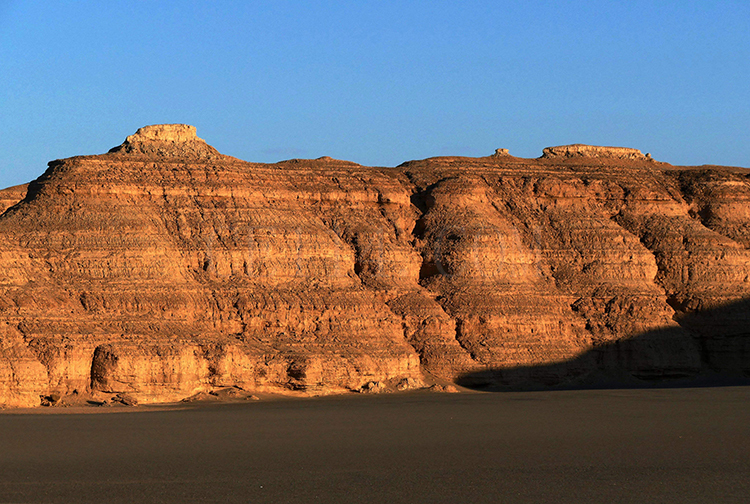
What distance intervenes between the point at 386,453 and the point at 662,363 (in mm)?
21407

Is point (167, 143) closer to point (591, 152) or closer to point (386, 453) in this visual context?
point (591, 152)

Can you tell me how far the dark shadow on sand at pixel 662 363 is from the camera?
35.2 m

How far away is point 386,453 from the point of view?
18969mm

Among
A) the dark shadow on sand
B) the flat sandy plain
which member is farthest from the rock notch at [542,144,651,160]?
the flat sandy plain

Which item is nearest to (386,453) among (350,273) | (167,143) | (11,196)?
(350,273)

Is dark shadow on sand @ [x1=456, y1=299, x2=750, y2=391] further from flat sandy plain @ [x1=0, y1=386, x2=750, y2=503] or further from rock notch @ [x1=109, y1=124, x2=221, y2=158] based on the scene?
rock notch @ [x1=109, y1=124, x2=221, y2=158]

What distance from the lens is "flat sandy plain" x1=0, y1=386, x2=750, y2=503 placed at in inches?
597

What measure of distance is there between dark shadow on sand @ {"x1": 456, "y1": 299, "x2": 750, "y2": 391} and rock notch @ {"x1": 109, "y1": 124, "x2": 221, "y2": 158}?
15.8 m

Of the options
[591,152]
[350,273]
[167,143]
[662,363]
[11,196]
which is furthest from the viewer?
[591,152]

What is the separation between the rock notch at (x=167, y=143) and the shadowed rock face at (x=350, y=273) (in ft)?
0.41

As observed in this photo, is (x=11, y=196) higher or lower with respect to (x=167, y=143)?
lower

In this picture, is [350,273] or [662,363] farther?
[662,363]

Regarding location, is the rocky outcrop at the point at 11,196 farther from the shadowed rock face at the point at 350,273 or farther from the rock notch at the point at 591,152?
the rock notch at the point at 591,152

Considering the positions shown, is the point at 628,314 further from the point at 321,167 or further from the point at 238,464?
the point at 238,464
